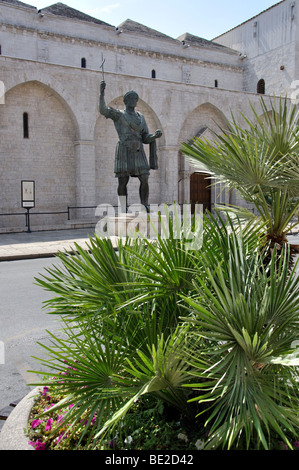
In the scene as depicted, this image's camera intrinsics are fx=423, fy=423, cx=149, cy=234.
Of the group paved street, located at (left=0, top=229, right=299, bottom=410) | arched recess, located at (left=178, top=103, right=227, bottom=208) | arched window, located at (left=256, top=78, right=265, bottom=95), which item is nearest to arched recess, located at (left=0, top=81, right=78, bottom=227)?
arched recess, located at (left=178, top=103, right=227, bottom=208)

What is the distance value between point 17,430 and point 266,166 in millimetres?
1965

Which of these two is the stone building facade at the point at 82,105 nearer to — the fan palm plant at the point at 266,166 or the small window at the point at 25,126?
the small window at the point at 25,126

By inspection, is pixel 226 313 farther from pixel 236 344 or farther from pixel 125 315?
pixel 125 315

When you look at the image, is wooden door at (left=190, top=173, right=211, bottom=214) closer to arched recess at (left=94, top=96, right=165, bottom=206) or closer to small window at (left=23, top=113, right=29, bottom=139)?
arched recess at (left=94, top=96, right=165, bottom=206)

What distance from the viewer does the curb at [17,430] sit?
2.04 m

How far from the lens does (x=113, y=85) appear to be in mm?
19266

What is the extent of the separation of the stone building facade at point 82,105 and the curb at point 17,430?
1377 centimetres

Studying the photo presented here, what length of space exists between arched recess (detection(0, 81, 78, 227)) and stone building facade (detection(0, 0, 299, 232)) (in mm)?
41

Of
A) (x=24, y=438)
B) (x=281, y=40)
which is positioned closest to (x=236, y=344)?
(x=24, y=438)

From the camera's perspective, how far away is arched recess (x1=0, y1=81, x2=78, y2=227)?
17.3 m

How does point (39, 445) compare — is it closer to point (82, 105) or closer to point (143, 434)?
point (143, 434)

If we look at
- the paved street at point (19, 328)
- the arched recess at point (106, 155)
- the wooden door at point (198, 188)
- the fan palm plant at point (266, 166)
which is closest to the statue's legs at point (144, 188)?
the paved street at point (19, 328)

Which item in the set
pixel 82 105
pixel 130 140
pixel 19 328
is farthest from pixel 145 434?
pixel 82 105

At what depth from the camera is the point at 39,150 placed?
59.3 ft
